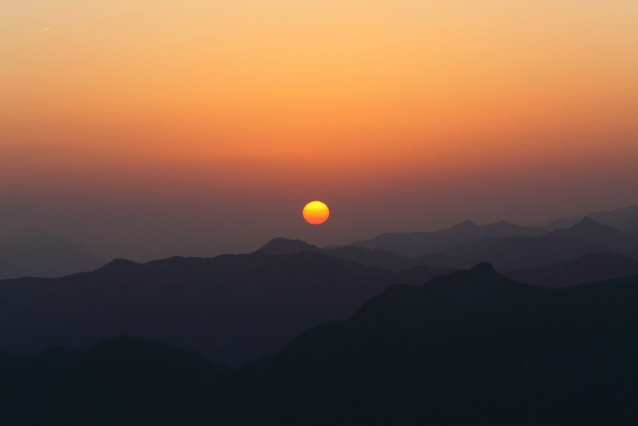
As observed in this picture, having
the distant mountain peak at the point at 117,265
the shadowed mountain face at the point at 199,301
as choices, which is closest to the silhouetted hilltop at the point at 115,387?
the shadowed mountain face at the point at 199,301

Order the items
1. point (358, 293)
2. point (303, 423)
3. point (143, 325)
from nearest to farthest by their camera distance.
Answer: point (303, 423) → point (143, 325) → point (358, 293)

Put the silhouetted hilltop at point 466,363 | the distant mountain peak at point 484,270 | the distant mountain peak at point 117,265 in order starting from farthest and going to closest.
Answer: the distant mountain peak at point 117,265, the distant mountain peak at point 484,270, the silhouetted hilltop at point 466,363

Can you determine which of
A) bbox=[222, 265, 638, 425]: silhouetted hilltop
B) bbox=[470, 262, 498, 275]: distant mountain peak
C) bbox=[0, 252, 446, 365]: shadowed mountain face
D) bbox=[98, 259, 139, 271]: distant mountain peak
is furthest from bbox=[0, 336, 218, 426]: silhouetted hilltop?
bbox=[98, 259, 139, 271]: distant mountain peak

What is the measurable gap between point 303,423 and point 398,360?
12.9m

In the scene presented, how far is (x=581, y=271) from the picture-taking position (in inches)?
6442

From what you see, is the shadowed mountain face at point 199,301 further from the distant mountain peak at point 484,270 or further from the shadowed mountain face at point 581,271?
the distant mountain peak at point 484,270

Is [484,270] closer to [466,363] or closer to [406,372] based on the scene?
[466,363]

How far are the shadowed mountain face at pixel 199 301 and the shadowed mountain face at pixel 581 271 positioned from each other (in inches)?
939

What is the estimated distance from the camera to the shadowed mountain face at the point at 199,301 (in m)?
150

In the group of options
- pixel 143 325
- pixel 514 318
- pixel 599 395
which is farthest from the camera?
pixel 143 325

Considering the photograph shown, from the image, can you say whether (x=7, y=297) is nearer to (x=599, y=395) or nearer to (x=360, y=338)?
(x=360, y=338)

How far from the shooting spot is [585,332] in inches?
2926

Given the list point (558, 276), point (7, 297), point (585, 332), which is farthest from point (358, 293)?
point (585, 332)

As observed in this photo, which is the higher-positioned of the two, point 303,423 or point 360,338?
point 360,338
